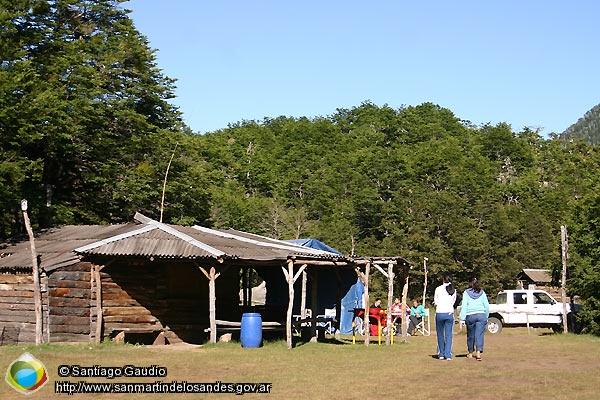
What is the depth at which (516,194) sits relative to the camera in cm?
8150

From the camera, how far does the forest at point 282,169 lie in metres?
29.7

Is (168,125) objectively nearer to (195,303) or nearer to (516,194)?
(195,303)

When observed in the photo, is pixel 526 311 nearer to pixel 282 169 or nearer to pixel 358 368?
pixel 358 368

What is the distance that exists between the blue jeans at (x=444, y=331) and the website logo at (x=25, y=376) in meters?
7.76

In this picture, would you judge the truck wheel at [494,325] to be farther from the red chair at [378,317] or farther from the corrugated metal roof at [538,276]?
the corrugated metal roof at [538,276]

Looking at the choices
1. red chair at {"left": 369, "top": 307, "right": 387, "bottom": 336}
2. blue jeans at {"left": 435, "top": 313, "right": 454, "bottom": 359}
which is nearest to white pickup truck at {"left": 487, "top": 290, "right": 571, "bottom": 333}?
red chair at {"left": 369, "top": 307, "right": 387, "bottom": 336}

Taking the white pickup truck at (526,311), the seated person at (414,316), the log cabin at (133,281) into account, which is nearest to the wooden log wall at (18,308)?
the log cabin at (133,281)

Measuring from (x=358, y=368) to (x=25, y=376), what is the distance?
650 centimetres

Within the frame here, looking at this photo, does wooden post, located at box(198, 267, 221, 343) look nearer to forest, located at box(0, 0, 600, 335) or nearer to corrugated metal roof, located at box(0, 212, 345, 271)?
corrugated metal roof, located at box(0, 212, 345, 271)

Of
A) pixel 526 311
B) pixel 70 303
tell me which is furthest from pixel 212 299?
pixel 526 311

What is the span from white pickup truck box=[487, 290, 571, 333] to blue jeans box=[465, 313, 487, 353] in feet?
48.8

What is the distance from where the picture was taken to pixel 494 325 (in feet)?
100

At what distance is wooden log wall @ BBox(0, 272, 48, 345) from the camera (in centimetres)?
2120

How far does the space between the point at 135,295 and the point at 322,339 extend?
6205 mm
